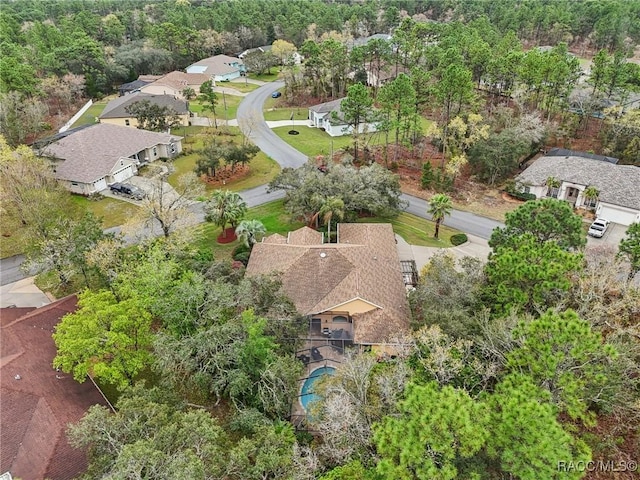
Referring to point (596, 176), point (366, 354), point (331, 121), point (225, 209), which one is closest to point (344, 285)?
point (366, 354)

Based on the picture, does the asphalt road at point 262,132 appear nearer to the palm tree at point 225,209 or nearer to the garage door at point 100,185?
the palm tree at point 225,209

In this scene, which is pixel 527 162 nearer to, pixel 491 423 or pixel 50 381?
pixel 491 423

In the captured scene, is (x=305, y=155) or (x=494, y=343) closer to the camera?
(x=494, y=343)

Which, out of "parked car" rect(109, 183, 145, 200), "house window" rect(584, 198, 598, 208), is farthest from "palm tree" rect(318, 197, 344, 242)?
"house window" rect(584, 198, 598, 208)

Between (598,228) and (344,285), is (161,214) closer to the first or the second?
(344,285)

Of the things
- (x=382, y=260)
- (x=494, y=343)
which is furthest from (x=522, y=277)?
(x=382, y=260)

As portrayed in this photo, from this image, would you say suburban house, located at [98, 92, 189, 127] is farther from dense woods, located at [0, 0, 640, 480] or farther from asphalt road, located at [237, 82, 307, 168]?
dense woods, located at [0, 0, 640, 480]

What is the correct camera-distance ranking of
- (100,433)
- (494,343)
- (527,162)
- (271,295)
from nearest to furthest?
(100,433) → (494,343) → (271,295) → (527,162)
